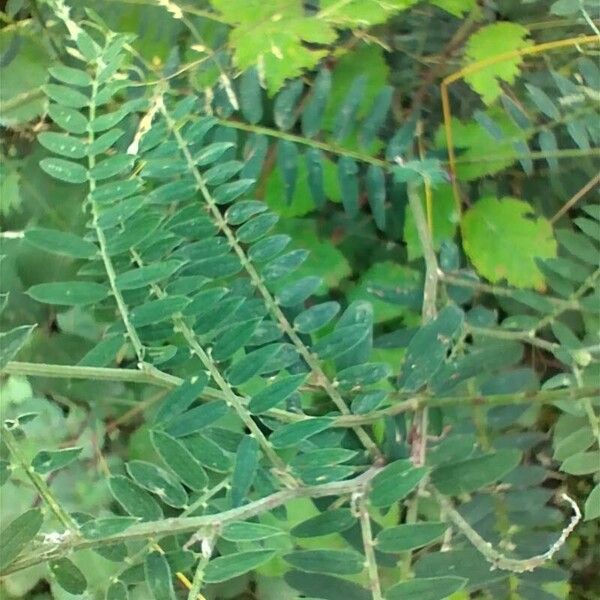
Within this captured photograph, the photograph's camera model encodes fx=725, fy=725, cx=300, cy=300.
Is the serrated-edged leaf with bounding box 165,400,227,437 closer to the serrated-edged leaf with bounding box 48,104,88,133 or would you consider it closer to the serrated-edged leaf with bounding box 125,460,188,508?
the serrated-edged leaf with bounding box 125,460,188,508

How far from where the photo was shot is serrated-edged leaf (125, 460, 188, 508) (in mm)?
474

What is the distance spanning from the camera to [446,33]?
2.67 feet

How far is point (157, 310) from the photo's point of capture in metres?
0.49

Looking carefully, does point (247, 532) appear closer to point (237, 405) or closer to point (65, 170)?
point (237, 405)

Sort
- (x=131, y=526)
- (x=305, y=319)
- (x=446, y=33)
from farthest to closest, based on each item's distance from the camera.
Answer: (x=446, y=33) → (x=305, y=319) → (x=131, y=526)

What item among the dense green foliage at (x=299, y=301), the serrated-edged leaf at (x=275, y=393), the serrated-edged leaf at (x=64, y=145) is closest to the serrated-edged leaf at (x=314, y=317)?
the dense green foliage at (x=299, y=301)

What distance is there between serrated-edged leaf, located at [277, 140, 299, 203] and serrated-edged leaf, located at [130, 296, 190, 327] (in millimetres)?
261

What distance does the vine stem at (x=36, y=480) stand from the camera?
1.28 ft

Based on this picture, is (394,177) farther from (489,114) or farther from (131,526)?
(131,526)

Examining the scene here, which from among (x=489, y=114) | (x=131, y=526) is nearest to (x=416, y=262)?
(x=489, y=114)

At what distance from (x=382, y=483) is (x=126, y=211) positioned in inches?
10.1

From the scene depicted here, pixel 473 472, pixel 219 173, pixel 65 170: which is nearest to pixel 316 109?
pixel 219 173

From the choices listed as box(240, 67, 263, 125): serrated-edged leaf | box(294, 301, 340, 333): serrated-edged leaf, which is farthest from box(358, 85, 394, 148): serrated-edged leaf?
box(294, 301, 340, 333): serrated-edged leaf

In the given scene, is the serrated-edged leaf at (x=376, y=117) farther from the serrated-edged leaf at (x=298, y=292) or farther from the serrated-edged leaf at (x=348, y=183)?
the serrated-edged leaf at (x=298, y=292)
